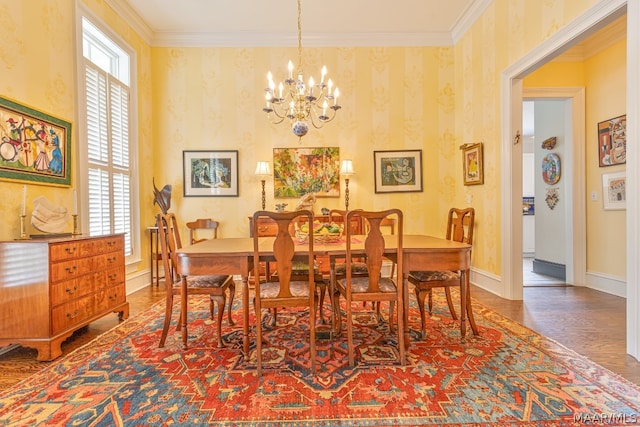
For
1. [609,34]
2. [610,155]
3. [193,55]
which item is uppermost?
[193,55]

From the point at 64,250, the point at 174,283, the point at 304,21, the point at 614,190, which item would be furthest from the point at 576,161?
the point at 64,250

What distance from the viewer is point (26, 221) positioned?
2621 mm

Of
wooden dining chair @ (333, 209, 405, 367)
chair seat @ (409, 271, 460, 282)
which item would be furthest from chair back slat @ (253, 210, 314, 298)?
chair seat @ (409, 271, 460, 282)

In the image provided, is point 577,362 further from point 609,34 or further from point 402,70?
point 402,70

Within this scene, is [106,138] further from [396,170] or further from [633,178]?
[633,178]

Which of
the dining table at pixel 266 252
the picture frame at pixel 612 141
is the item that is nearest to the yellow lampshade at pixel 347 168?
the dining table at pixel 266 252

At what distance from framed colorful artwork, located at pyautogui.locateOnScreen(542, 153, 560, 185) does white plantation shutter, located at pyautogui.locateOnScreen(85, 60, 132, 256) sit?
20.2 ft

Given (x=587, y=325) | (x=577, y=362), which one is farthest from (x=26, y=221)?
(x=587, y=325)

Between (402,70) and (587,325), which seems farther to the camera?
(402,70)

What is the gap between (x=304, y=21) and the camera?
456 cm

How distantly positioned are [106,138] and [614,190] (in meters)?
6.48

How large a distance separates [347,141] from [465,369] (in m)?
3.79

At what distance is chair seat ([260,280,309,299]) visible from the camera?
7.16 feet

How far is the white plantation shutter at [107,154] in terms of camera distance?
11.8 feet
